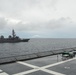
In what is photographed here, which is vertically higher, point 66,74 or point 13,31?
point 13,31

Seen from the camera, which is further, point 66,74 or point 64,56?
point 64,56

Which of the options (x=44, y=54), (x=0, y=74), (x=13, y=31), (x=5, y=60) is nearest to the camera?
(x=0, y=74)

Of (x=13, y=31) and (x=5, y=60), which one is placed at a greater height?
A: (x=13, y=31)

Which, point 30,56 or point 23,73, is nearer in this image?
point 23,73

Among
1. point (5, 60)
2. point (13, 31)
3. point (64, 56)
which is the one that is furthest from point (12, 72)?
point (13, 31)

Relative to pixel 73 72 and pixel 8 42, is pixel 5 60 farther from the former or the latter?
pixel 8 42

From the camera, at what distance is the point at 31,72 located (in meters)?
17.7

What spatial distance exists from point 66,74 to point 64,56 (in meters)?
10.5

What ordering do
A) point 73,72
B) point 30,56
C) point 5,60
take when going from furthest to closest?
point 30,56 → point 5,60 → point 73,72

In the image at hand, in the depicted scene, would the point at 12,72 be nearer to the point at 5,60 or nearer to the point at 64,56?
the point at 5,60

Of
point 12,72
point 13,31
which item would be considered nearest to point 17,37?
point 13,31

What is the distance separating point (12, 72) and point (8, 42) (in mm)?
143638

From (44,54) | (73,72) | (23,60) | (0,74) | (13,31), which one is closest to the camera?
(0,74)

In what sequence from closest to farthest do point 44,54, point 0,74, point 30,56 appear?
point 0,74 → point 30,56 → point 44,54
